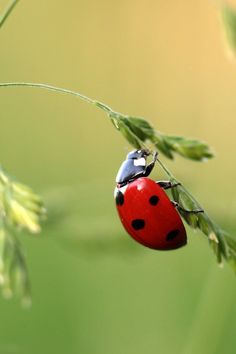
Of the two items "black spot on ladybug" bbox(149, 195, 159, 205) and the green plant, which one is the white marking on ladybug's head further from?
the green plant

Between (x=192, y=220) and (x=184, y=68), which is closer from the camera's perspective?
(x=192, y=220)

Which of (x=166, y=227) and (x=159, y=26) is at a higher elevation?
(x=159, y=26)

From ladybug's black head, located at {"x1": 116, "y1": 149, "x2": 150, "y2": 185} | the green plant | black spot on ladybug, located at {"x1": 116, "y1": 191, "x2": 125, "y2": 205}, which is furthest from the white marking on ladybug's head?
the green plant

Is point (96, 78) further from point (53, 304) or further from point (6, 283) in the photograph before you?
point (6, 283)

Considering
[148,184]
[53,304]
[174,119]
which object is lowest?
[53,304]

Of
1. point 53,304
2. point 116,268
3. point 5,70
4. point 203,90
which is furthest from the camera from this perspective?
point 5,70

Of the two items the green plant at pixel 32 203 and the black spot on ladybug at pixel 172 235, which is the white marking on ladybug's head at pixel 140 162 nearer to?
the black spot on ladybug at pixel 172 235

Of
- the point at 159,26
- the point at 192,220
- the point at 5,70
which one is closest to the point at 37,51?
the point at 5,70

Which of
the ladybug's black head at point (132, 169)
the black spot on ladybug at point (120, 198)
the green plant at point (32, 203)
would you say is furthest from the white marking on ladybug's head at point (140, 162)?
the green plant at point (32, 203)
